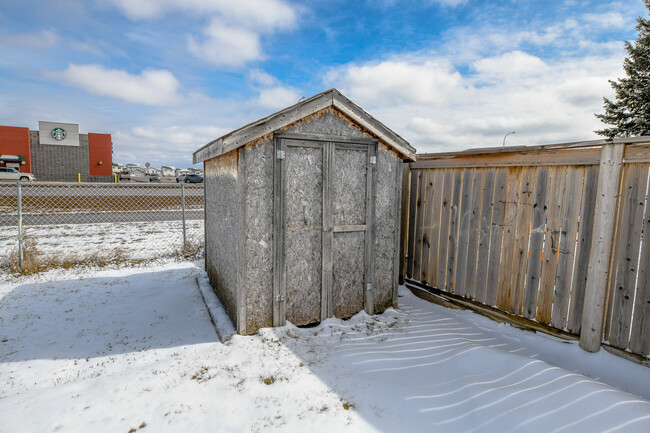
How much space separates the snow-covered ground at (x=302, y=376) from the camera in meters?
2.67

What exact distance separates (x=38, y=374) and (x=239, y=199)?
269cm

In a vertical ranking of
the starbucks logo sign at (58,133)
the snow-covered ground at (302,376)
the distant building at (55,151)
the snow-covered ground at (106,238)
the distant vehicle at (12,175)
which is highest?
the starbucks logo sign at (58,133)

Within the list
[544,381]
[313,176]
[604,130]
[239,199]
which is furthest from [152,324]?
[604,130]

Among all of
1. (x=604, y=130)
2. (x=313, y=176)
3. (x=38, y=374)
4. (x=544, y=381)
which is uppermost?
(x=604, y=130)

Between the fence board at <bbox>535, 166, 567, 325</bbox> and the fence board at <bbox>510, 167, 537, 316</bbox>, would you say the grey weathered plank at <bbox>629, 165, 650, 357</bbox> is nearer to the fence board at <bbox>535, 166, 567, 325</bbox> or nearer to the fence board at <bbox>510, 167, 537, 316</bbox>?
the fence board at <bbox>535, 166, 567, 325</bbox>

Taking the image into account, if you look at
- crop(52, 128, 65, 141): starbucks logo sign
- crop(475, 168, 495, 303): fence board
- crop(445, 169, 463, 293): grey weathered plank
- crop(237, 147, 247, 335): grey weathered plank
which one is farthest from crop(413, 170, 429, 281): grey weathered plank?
crop(52, 128, 65, 141): starbucks logo sign

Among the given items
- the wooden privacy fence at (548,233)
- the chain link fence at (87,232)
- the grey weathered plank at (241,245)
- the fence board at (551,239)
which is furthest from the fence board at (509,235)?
the chain link fence at (87,232)

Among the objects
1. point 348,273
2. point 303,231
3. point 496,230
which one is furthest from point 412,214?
point 303,231

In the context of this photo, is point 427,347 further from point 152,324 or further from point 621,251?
point 152,324

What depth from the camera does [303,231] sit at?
443cm

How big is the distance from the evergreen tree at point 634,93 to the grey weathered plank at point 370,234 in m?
14.1

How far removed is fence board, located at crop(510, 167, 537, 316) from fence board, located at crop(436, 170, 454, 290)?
1066mm

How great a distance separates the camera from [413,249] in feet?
19.2

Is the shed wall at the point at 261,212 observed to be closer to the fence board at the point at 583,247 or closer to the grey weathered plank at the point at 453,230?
the grey weathered plank at the point at 453,230
